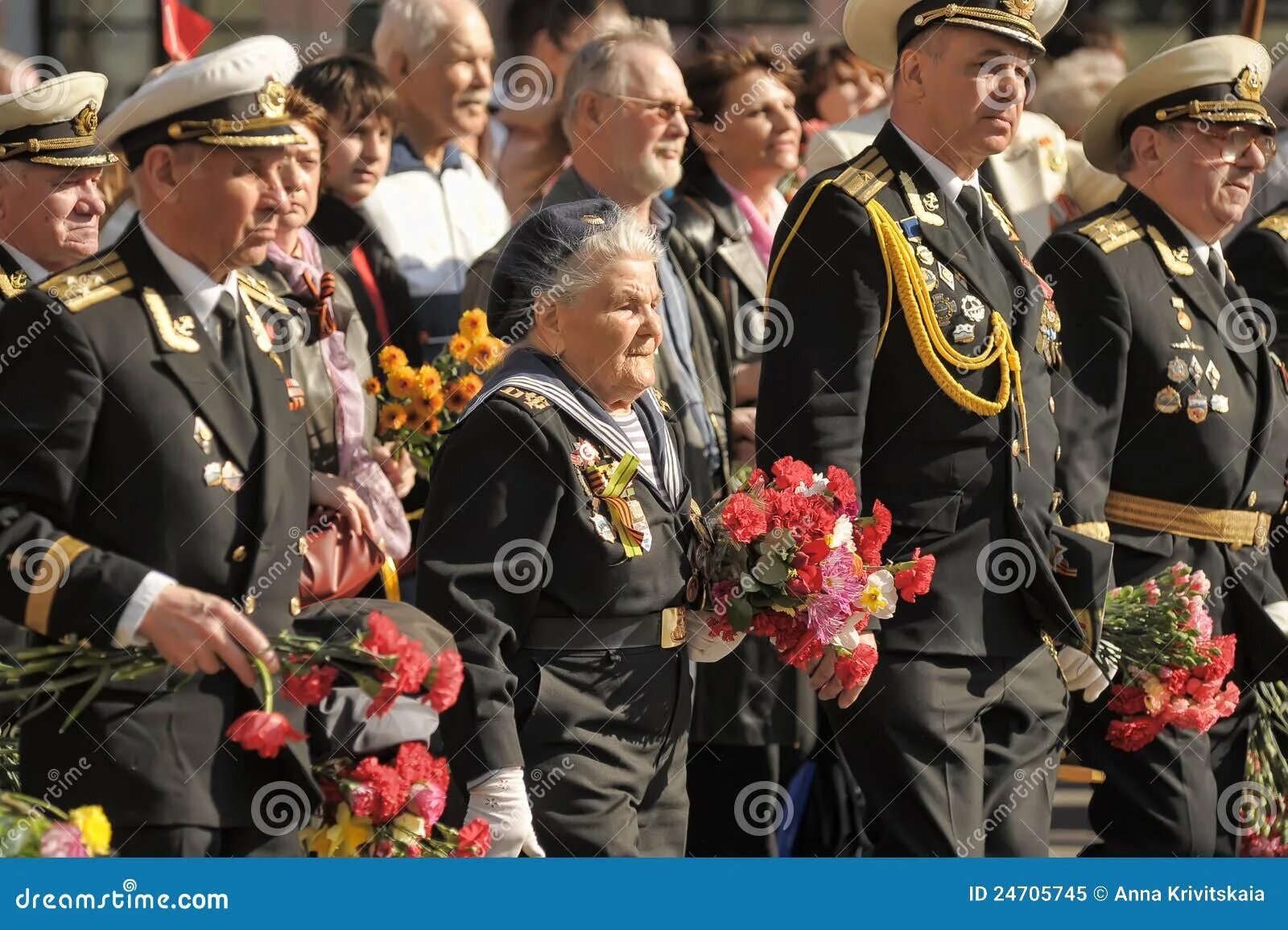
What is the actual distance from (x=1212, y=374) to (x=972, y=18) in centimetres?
132

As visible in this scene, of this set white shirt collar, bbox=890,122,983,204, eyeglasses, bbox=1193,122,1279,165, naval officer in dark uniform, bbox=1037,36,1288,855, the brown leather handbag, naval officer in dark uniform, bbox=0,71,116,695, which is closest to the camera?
the brown leather handbag

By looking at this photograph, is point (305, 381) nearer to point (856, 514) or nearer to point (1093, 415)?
point (856, 514)

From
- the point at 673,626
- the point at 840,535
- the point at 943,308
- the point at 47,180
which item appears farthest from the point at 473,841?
the point at 47,180

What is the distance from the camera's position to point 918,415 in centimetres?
534

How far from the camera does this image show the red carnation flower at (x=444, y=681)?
Result: 437 cm

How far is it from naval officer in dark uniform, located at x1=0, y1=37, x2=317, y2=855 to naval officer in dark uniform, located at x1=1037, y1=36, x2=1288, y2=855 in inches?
91.0

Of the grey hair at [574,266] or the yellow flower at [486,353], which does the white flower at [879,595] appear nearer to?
the grey hair at [574,266]

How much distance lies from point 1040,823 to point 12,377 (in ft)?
8.59

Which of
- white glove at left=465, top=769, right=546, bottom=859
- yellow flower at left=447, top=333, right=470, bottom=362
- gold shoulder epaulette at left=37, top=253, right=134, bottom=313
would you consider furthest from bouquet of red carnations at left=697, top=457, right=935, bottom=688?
gold shoulder epaulette at left=37, top=253, right=134, bottom=313

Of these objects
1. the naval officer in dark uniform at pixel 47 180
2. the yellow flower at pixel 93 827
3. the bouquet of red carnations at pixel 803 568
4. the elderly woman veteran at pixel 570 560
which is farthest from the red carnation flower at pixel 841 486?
the naval officer in dark uniform at pixel 47 180

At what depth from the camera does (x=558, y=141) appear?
7.72 m

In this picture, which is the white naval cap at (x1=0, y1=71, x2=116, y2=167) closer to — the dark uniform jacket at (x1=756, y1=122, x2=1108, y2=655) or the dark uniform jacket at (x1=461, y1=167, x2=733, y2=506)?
the dark uniform jacket at (x1=461, y1=167, x2=733, y2=506)

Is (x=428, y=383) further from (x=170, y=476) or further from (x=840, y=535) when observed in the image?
(x=170, y=476)

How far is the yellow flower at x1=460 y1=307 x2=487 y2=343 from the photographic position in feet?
19.9
